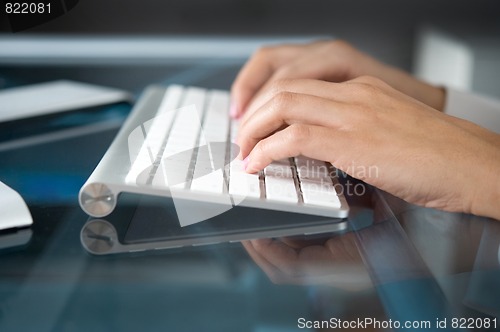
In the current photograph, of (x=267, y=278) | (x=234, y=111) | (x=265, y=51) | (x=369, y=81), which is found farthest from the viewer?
(x=265, y=51)

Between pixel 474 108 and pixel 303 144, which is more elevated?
pixel 303 144

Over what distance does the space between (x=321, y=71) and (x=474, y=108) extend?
0.25 metres

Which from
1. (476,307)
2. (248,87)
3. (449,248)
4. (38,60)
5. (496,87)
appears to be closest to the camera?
(476,307)

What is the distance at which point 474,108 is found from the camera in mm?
1060

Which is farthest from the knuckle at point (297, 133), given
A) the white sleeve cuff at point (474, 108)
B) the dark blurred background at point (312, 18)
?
the dark blurred background at point (312, 18)

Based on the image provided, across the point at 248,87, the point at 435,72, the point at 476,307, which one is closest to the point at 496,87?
the point at 435,72

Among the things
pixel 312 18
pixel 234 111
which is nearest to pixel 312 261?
pixel 234 111

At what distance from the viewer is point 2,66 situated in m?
1.42

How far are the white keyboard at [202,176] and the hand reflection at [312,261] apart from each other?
4cm

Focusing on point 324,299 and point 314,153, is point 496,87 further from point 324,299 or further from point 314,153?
point 324,299

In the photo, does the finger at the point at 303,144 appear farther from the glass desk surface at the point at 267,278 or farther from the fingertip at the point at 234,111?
the fingertip at the point at 234,111

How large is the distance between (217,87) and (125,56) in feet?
1.09

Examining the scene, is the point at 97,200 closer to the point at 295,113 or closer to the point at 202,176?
the point at 202,176

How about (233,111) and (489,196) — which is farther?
(233,111)
